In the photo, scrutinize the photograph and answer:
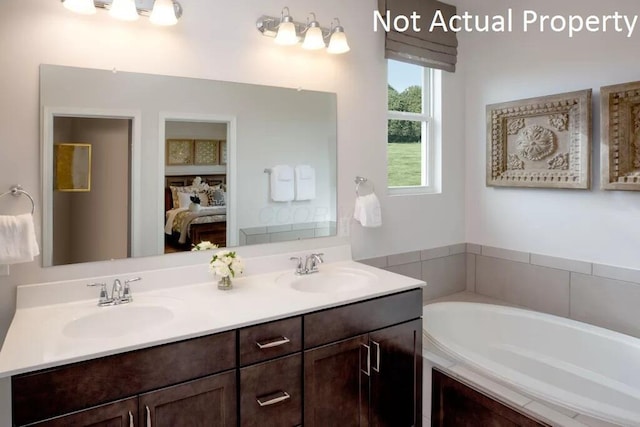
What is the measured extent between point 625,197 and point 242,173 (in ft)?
6.91

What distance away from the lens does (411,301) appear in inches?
79.1

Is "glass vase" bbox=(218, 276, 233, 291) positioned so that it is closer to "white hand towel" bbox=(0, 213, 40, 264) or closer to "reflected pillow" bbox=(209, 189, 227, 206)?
"reflected pillow" bbox=(209, 189, 227, 206)

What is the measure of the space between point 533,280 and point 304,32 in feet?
7.03

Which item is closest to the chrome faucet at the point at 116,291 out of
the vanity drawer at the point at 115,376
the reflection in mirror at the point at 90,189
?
the reflection in mirror at the point at 90,189

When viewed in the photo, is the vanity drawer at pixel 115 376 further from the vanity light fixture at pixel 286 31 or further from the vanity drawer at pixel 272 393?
the vanity light fixture at pixel 286 31

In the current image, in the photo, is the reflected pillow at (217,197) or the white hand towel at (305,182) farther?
the white hand towel at (305,182)

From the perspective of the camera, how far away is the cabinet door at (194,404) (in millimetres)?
1380

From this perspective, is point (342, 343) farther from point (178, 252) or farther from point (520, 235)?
point (520, 235)

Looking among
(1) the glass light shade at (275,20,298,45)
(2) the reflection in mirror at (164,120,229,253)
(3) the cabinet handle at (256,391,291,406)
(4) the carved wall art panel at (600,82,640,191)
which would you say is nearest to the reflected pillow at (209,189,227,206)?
(2) the reflection in mirror at (164,120,229,253)

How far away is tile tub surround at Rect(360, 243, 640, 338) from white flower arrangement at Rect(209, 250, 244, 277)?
3.32ft

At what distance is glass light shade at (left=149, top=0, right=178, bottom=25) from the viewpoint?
71.7 inches

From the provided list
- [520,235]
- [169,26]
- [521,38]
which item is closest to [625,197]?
[520,235]

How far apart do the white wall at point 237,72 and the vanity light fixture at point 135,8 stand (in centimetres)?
6

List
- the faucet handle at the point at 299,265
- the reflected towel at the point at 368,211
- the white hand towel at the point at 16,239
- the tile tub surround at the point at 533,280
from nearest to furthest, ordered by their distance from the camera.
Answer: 1. the white hand towel at the point at 16,239
2. the faucet handle at the point at 299,265
3. the tile tub surround at the point at 533,280
4. the reflected towel at the point at 368,211
